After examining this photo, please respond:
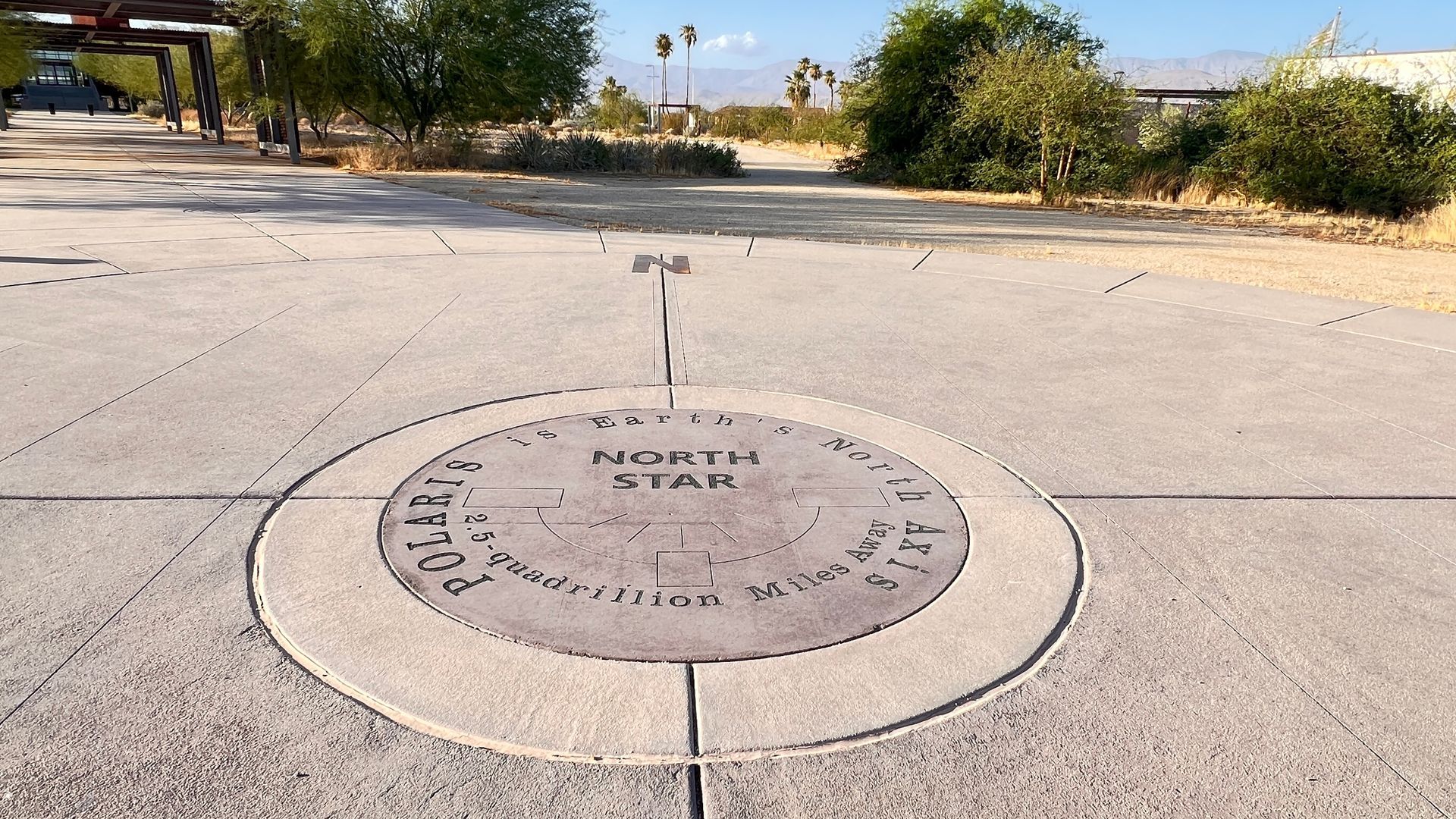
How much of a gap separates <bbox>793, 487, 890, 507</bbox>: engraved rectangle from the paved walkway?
2.89ft

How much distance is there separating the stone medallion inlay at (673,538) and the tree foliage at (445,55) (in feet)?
72.2

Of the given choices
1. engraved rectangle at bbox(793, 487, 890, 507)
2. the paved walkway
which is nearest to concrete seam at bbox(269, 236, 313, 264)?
the paved walkway

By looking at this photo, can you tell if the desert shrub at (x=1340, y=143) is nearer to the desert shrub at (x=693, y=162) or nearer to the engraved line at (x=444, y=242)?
the desert shrub at (x=693, y=162)

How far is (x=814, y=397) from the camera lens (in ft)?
17.0

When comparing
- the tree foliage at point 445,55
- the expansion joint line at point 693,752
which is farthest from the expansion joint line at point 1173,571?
the tree foliage at point 445,55

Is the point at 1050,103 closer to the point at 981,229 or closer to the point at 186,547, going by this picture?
the point at 981,229

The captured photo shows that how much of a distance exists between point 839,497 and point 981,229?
12177mm

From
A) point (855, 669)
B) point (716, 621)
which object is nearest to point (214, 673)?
point (716, 621)

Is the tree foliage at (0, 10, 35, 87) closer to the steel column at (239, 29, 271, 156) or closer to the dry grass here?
the steel column at (239, 29, 271, 156)

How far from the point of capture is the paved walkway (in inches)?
89.4

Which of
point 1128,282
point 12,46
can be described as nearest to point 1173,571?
point 1128,282

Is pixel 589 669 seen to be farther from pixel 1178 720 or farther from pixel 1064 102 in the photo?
pixel 1064 102

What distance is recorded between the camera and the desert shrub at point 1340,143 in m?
18.3

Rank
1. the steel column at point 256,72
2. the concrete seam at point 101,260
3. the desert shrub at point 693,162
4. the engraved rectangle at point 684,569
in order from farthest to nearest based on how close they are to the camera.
A: the desert shrub at point 693,162 < the steel column at point 256,72 < the concrete seam at point 101,260 < the engraved rectangle at point 684,569
